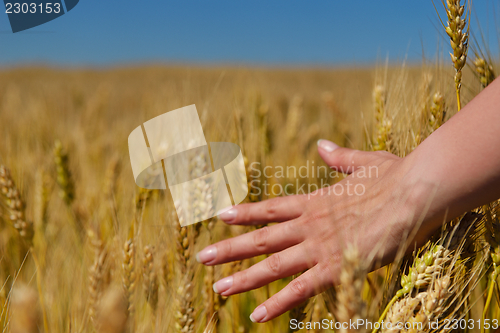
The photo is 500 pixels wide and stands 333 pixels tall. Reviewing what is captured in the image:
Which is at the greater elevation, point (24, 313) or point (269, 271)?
point (24, 313)

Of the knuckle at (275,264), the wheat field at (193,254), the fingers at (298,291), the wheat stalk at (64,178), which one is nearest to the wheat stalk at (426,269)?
the wheat field at (193,254)

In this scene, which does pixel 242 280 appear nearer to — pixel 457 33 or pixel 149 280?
pixel 149 280

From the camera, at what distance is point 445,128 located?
57cm

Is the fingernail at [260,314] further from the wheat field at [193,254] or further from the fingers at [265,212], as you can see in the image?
the fingers at [265,212]

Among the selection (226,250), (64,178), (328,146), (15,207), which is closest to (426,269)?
(226,250)

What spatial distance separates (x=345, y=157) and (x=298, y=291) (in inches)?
18.3

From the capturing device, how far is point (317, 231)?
80cm

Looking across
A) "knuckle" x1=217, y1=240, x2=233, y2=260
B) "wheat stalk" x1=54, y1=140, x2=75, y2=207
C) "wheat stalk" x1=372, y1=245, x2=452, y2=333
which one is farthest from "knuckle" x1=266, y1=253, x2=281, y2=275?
"wheat stalk" x1=54, y1=140, x2=75, y2=207

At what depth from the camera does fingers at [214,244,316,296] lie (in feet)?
2.62

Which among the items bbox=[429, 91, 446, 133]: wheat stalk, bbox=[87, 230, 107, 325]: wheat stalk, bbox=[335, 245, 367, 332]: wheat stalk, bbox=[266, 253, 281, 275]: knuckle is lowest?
bbox=[266, 253, 281, 275]: knuckle

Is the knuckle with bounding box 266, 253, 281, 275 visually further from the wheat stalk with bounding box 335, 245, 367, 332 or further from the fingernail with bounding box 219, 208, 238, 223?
→ the wheat stalk with bounding box 335, 245, 367, 332

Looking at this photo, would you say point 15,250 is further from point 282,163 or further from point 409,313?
point 409,313

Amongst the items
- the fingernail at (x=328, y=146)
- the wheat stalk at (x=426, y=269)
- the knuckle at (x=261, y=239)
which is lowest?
the knuckle at (x=261, y=239)

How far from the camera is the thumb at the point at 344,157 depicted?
947mm
